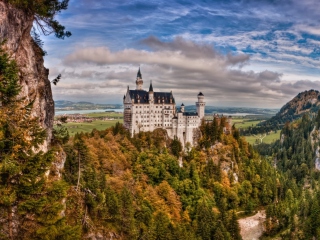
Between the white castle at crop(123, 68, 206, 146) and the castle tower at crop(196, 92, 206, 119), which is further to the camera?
the castle tower at crop(196, 92, 206, 119)

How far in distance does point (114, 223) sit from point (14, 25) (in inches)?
1327

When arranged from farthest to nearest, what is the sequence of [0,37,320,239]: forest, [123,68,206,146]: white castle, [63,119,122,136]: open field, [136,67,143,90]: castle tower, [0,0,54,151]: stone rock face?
[63,119,122,136]: open field < [136,67,143,90]: castle tower < [123,68,206,146]: white castle < [0,0,54,151]: stone rock face < [0,37,320,239]: forest

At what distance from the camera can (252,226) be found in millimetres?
85438

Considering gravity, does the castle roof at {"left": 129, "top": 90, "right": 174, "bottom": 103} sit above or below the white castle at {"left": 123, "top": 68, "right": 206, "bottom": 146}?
above

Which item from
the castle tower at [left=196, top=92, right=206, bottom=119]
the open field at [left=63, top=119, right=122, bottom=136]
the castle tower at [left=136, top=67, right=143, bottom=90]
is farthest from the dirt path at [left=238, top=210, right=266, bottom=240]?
the open field at [left=63, top=119, right=122, bottom=136]

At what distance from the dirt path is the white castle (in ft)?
101

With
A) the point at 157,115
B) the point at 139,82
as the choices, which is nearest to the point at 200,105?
the point at 157,115

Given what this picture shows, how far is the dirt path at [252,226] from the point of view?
80.7m

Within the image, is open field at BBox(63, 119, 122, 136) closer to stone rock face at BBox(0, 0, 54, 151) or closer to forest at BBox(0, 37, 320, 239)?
forest at BBox(0, 37, 320, 239)

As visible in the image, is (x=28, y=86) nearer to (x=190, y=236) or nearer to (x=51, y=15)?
(x=51, y=15)

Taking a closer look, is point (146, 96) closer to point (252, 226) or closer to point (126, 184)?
point (126, 184)

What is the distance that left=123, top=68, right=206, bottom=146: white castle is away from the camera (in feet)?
302

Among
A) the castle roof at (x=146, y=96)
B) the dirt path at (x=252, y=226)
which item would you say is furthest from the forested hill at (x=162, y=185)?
the castle roof at (x=146, y=96)

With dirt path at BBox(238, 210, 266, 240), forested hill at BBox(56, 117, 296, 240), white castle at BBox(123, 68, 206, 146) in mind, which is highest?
white castle at BBox(123, 68, 206, 146)
